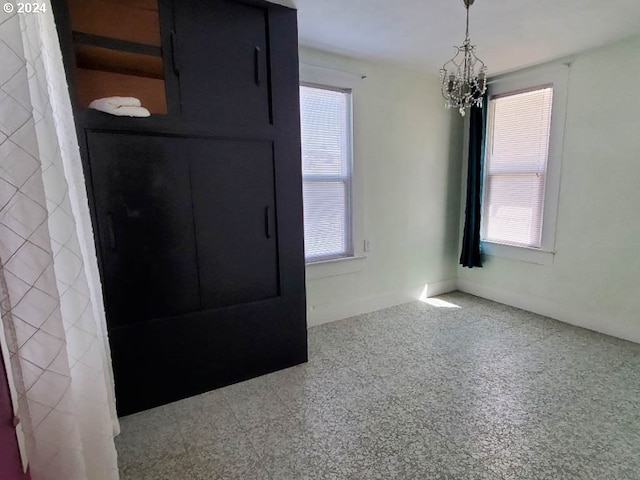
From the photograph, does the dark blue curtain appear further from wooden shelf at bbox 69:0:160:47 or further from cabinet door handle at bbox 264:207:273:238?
wooden shelf at bbox 69:0:160:47

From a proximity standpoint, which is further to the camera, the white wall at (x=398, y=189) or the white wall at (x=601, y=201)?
the white wall at (x=398, y=189)

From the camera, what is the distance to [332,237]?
124 inches

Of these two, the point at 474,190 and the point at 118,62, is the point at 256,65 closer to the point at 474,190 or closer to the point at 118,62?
the point at 118,62

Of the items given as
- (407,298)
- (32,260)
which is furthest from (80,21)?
(407,298)

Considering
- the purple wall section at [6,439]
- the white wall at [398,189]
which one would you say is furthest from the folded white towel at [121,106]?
the white wall at [398,189]

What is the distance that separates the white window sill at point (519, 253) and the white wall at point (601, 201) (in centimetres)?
9

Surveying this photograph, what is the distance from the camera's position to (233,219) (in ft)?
6.87

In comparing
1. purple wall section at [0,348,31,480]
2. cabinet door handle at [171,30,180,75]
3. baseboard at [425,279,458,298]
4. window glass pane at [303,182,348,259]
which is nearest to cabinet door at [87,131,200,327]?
cabinet door handle at [171,30,180,75]

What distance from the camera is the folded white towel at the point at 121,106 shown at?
167cm

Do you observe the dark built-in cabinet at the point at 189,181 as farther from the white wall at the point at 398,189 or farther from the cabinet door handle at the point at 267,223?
the white wall at the point at 398,189

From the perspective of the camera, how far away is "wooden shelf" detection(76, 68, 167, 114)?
1.81 metres

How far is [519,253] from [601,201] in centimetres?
84

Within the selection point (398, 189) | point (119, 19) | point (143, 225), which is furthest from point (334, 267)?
point (119, 19)

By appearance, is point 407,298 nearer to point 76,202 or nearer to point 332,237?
point 332,237
